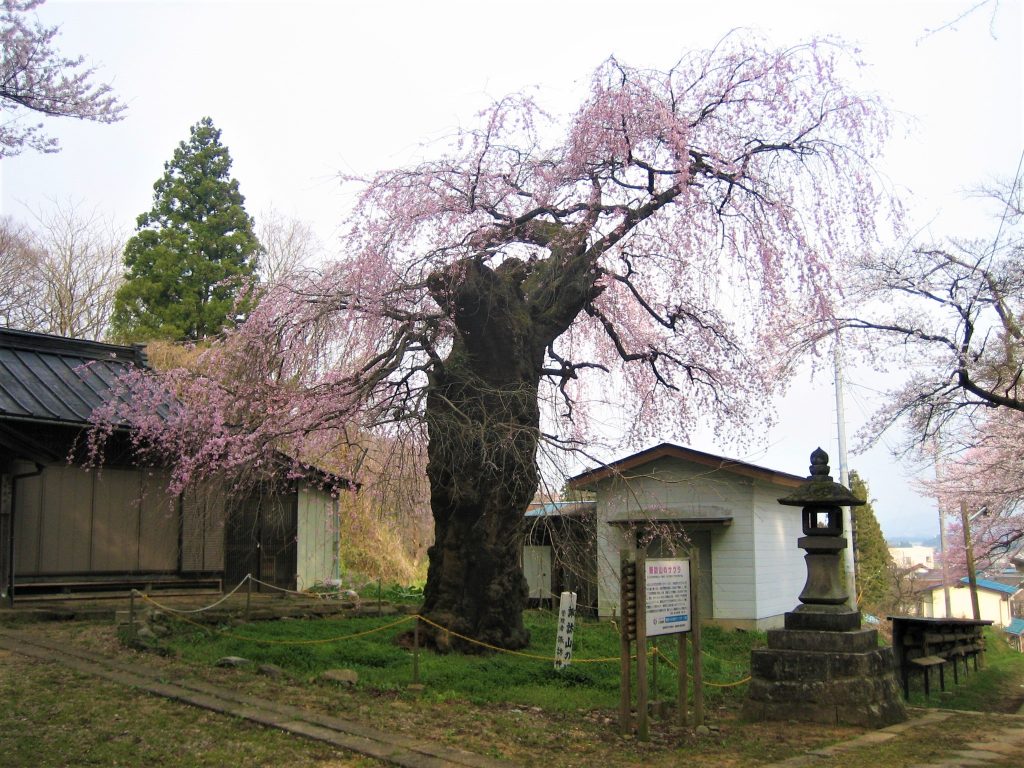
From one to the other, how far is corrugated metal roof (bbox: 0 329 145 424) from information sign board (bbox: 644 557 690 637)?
1086cm

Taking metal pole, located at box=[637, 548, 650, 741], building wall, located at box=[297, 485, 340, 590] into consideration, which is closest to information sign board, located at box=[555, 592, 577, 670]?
metal pole, located at box=[637, 548, 650, 741]

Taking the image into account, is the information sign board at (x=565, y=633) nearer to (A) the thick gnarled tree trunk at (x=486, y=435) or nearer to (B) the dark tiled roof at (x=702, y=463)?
(A) the thick gnarled tree trunk at (x=486, y=435)

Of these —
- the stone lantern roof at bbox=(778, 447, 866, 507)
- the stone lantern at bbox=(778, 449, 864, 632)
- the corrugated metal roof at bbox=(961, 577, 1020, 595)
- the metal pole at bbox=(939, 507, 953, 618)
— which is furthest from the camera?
the corrugated metal roof at bbox=(961, 577, 1020, 595)

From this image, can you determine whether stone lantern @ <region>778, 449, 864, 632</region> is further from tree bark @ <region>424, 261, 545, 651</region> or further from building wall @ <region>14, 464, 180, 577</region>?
building wall @ <region>14, 464, 180, 577</region>

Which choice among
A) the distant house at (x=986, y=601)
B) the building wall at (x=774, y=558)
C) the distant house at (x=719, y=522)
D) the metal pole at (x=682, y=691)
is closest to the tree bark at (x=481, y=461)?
the metal pole at (x=682, y=691)

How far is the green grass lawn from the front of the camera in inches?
412

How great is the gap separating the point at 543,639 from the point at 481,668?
300 centimetres

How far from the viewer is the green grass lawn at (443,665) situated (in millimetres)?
10453

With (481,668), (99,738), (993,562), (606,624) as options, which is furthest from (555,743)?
(993,562)

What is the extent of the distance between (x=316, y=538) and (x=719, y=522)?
923 cm

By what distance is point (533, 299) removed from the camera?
1336 cm

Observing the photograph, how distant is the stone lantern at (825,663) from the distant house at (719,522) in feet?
24.5

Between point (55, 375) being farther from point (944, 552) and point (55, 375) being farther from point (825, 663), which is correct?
point (944, 552)

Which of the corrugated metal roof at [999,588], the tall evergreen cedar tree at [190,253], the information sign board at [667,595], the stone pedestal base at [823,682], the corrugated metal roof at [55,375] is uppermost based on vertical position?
the tall evergreen cedar tree at [190,253]
